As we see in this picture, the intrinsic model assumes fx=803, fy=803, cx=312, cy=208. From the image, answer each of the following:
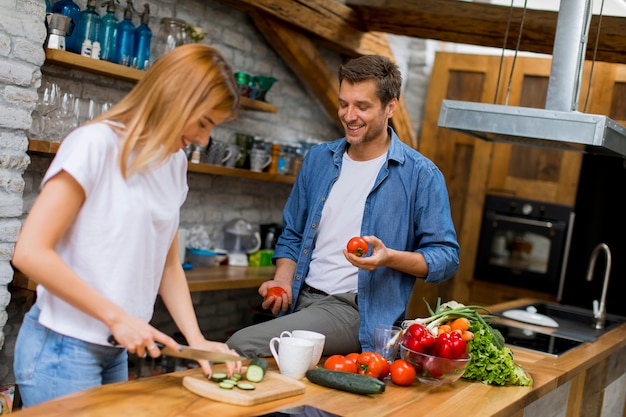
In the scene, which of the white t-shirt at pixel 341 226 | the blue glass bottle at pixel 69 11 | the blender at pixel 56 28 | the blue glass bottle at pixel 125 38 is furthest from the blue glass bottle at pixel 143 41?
the white t-shirt at pixel 341 226

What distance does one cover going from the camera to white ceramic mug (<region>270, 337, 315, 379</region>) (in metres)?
2.41

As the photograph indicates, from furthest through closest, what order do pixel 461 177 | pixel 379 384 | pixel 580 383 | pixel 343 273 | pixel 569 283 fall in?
1. pixel 461 177
2. pixel 569 283
3. pixel 580 383
4. pixel 343 273
5. pixel 379 384

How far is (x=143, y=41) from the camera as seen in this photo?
15.0 feet

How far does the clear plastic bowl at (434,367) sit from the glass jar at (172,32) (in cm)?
294

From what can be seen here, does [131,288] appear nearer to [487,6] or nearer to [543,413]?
[543,413]

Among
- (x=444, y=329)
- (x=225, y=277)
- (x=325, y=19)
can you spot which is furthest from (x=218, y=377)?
(x=325, y=19)

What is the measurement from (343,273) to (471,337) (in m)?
0.61

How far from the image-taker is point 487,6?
18.5 feet

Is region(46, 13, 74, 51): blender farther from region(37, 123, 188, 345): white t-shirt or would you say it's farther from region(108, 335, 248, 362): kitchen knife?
region(108, 335, 248, 362): kitchen knife

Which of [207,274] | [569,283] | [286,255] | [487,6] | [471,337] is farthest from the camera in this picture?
[569,283]

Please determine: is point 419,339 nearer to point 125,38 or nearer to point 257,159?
point 125,38

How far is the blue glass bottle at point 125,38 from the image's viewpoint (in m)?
4.47

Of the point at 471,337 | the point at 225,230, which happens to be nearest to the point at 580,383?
the point at 471,337

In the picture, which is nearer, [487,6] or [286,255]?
[286,255]
